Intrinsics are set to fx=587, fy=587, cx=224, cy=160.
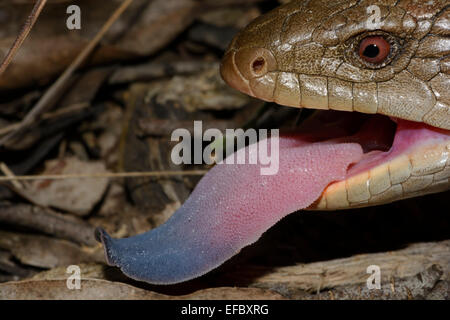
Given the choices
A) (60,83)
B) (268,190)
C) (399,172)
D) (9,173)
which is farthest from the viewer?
(60,83)

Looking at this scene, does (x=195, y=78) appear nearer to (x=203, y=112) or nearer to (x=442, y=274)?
(x=203, y=112)

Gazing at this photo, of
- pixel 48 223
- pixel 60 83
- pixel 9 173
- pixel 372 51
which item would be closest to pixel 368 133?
pixel 372 51

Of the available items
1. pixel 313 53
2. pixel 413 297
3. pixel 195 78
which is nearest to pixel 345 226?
pixel 413 297

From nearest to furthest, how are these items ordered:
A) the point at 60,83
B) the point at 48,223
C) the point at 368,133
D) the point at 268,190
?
the point at 268,190 → the point at 368,133 → the point at 48,223 → the point at 60,83

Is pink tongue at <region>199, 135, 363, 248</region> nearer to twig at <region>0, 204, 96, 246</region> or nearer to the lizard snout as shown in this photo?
the lizard snout

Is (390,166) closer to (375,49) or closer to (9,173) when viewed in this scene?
(375,49)

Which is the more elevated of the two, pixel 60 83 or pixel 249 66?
pixel 60 83

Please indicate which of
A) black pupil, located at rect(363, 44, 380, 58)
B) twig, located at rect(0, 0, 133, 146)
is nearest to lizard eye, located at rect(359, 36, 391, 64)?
black pupil, located at rect(363, 44, 380, 58)

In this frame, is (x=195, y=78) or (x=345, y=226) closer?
(x=345, y=226)
